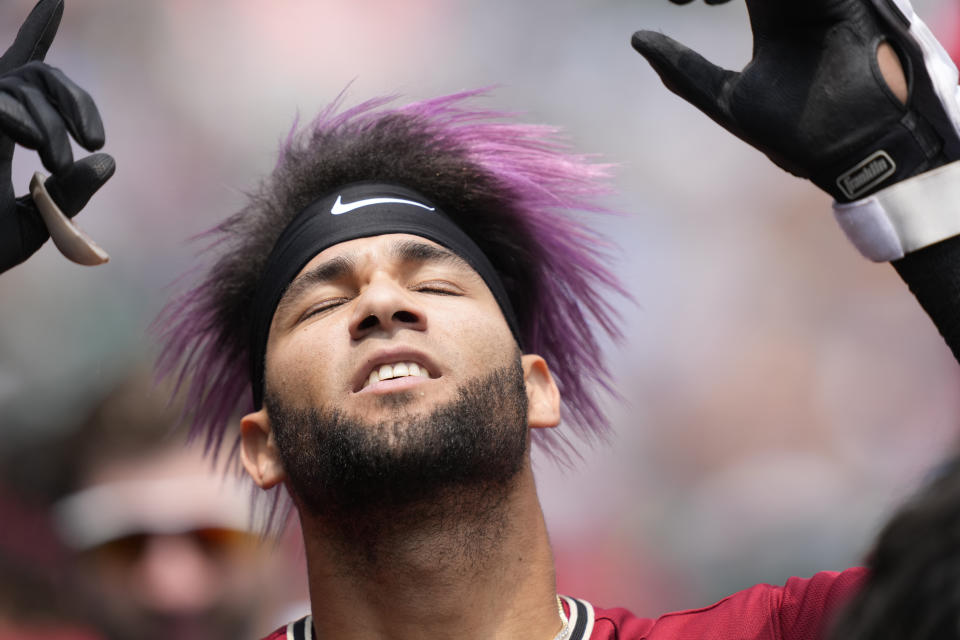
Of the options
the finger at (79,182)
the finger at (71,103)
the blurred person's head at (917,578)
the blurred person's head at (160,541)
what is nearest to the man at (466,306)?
the finger at (79,182)

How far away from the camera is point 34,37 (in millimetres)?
2404

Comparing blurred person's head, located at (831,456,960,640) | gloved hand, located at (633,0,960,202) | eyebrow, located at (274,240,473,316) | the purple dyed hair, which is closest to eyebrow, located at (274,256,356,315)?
eyebrow, located at (274,240,473,316)

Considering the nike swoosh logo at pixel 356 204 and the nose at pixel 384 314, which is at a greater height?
the nike swoosh logo at pixel 356 204

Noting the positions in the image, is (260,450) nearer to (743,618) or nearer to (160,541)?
(743,618)

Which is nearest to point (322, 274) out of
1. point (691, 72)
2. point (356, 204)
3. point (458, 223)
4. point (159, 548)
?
point (356, 204)

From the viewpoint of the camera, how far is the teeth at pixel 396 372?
2424 mm

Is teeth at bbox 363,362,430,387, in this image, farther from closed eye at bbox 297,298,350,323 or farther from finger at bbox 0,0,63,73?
finger at bbox 0,0,63,73

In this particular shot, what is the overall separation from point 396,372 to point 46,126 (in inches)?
34.3

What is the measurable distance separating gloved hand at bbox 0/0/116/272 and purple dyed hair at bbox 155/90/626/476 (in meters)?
0.80

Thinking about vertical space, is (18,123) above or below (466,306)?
above

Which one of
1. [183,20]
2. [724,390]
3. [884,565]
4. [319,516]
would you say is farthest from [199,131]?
[884,565]

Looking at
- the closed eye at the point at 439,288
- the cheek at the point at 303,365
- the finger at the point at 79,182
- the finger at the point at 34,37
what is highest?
the finger at the point at 34,37

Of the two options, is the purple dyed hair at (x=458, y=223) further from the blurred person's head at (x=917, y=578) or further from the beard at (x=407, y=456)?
the blurred person's head at (x=917, y=578)

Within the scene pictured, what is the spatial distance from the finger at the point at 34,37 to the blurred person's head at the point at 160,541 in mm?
1776
